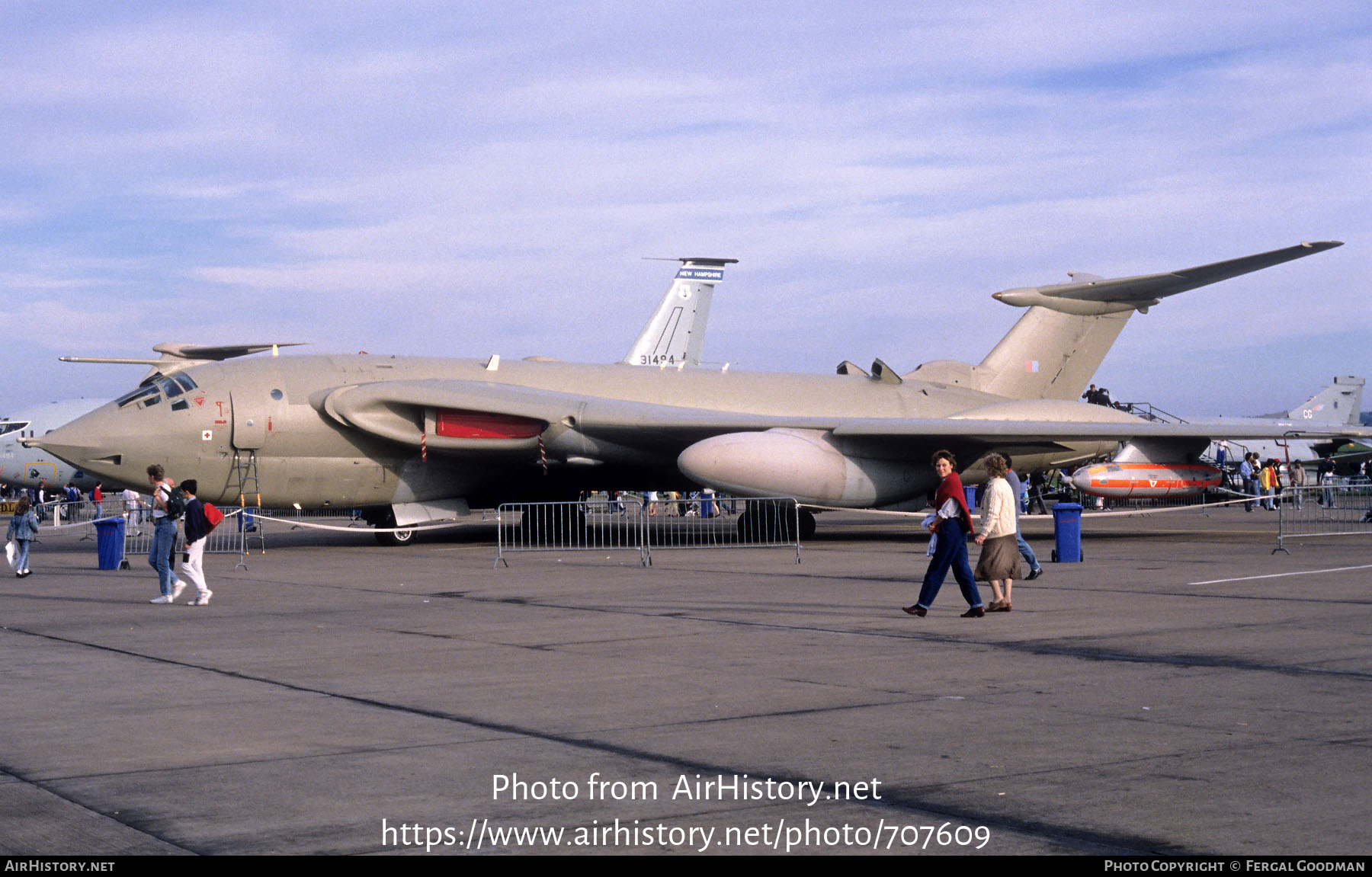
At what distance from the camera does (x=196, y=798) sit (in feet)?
17.6

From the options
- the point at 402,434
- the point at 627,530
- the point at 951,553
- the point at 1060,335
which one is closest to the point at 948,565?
the point at 951,553

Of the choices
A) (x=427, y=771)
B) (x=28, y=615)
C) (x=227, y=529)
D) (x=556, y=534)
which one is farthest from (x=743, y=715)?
(x=227, y=529)

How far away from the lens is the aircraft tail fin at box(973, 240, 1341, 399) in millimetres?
25984

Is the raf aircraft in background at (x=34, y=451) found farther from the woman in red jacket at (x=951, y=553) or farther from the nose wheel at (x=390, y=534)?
the woman in red jacket at (x=951, y=553)

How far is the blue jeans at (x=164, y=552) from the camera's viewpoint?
13.5 m

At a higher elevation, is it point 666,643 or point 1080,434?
point 1080,434

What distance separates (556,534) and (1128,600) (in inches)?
545

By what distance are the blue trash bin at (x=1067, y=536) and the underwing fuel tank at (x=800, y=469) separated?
4.52m

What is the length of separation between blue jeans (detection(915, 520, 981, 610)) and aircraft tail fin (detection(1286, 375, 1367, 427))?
179 ft

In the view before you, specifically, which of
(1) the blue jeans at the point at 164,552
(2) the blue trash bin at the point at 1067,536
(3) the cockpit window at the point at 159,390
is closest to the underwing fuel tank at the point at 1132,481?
(2) the blue trash bin at the point at 1067,536

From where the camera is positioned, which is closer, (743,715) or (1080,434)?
(743,715)

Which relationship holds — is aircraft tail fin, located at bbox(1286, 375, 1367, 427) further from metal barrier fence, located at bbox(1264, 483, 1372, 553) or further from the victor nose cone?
the victor nose cone

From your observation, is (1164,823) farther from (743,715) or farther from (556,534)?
(556,534)

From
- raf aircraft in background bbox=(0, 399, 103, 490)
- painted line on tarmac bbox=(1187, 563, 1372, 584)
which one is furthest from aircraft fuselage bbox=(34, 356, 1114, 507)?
raf aircraft in background bbox=(0, 399, 103, 490)
